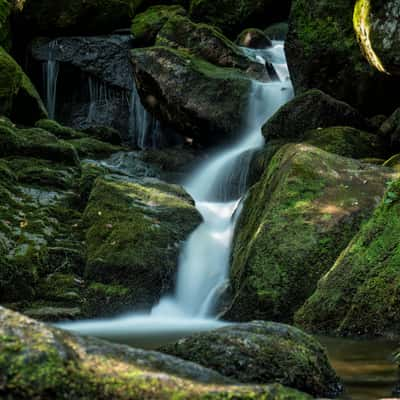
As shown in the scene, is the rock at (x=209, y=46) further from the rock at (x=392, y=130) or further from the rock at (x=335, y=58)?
the rock at (x=392, y=130)

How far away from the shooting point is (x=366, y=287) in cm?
615

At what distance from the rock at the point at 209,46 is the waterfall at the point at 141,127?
2.17 meters

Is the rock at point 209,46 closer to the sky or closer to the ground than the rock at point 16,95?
closer to the sky

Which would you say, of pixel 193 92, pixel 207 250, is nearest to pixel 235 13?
pixel 193 92

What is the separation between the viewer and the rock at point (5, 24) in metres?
17.9

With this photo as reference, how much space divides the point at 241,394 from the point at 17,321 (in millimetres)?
1053

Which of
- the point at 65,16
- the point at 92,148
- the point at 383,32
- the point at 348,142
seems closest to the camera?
the point at 383,32

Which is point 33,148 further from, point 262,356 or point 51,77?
point 51,77

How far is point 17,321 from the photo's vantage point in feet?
9.54

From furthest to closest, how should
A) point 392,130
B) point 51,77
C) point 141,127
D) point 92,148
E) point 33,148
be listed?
point 51,77 < point 141,127 < point 92,148 < point 392,130 < point 33,148

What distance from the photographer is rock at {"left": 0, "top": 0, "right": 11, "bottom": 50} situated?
17.9 metres

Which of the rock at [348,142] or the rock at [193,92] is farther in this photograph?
the rock at [193,92]

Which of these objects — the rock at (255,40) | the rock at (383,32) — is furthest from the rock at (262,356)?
the rock at (255,40)

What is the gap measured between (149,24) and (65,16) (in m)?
2.60
